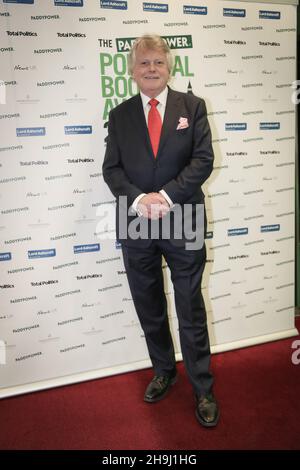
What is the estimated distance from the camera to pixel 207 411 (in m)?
1.98

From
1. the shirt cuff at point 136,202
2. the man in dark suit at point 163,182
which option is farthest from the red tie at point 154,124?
the shirt cuff at point 136,202

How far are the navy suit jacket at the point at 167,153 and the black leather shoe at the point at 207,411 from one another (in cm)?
83

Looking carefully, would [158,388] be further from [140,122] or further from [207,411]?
[140,122]

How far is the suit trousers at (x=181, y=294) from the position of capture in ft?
6.48

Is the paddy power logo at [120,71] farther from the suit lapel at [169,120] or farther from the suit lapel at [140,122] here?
the suit lapel at [169,120]

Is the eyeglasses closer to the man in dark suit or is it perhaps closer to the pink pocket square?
the man in dark suit

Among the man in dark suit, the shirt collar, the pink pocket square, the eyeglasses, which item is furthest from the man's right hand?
the eyeglasses

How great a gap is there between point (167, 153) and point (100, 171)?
22.6 inches

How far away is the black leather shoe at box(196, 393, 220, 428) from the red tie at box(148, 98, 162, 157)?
4.06 ft

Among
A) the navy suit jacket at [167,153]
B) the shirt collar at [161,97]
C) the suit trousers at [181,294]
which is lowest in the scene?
the suit trousers at [181,294]

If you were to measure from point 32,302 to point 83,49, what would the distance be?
4.68 ft

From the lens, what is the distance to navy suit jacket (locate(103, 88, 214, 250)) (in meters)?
1.86

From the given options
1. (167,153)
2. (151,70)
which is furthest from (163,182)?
(151,70)

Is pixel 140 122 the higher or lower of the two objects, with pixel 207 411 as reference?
higher
